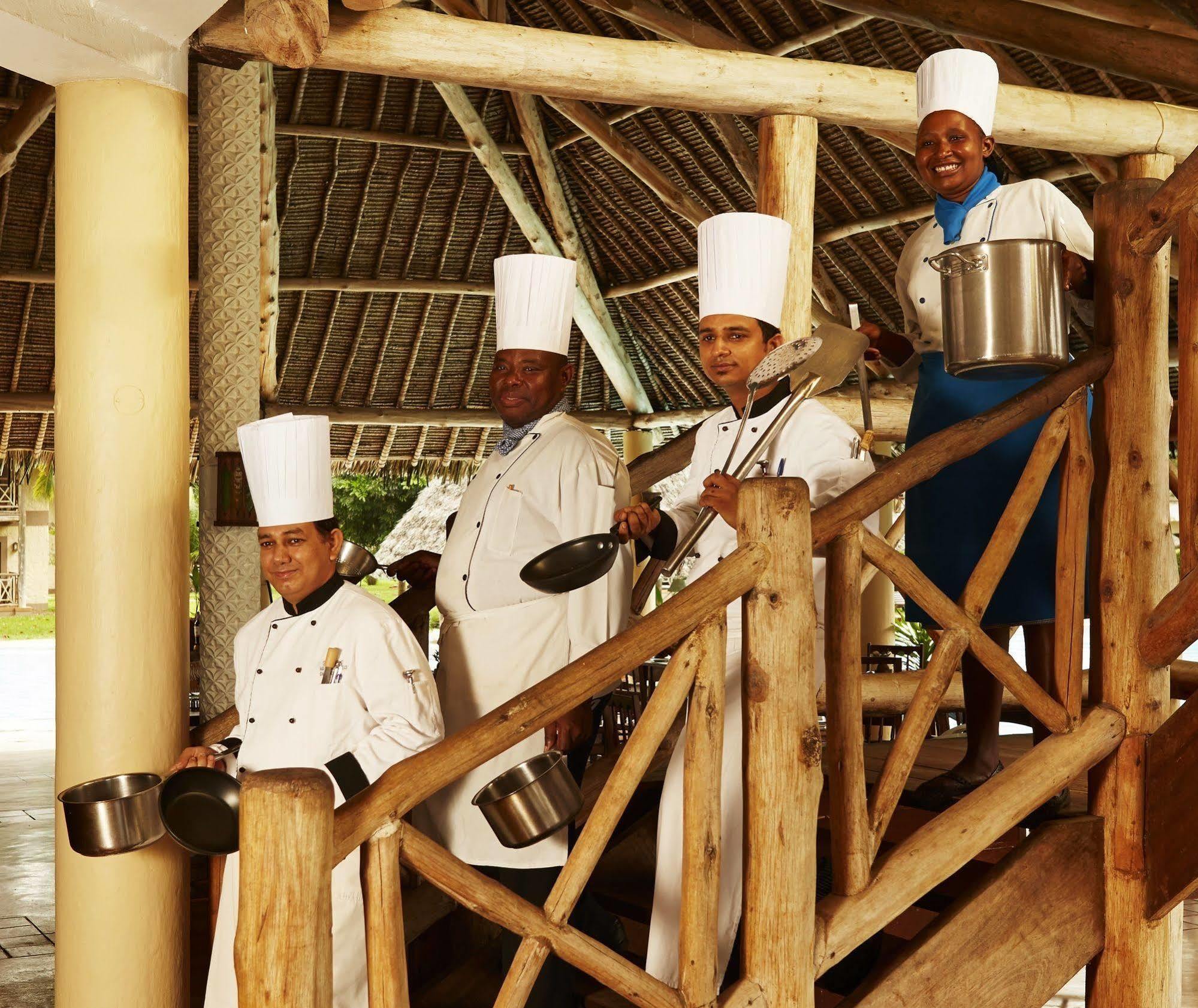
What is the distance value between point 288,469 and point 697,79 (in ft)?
6.54

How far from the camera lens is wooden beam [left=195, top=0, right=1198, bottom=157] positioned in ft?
12.0

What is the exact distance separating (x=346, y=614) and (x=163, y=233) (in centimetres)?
102

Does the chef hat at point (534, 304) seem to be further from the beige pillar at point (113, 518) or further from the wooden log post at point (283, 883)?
the wooden log post at point (283, 883)

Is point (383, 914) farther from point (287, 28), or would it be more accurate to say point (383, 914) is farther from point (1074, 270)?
point (287, 28)

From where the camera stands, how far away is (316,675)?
2.63 metres

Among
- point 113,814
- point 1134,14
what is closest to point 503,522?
point 113,814

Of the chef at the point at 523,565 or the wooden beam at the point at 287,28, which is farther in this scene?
the wooden beam at the point at 287,28

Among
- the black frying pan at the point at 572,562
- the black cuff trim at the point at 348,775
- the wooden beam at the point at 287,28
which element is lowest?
the black cuff trim at the point at 348,775

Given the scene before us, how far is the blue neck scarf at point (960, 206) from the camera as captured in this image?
2945mm

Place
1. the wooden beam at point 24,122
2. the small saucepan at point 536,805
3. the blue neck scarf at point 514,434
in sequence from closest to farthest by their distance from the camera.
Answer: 1. the small saucepan at point 536,805
2. the blue neck scarf at point 514,434
3. the wooden beam at point 24,122

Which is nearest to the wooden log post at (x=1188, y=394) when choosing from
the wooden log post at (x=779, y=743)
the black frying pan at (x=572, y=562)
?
the wooden log post at (x=779, y=743)

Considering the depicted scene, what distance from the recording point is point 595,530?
286cm

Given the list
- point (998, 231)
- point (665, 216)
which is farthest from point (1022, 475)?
point (665, 216)

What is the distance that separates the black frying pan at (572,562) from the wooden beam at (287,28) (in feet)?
5.00
